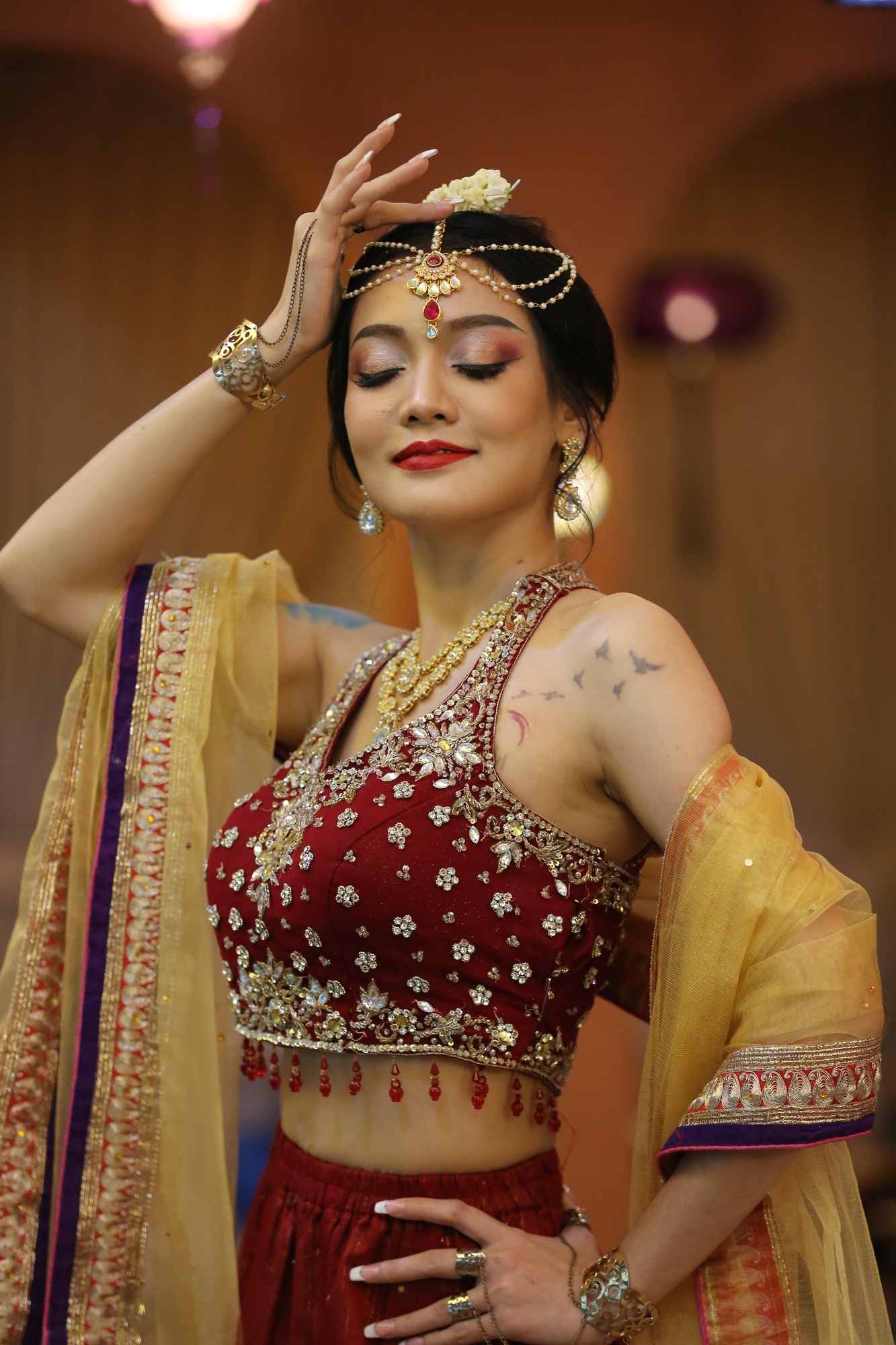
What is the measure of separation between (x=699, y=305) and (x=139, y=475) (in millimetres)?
1361

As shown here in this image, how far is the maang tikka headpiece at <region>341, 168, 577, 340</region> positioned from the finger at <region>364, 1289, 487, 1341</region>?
0.95m

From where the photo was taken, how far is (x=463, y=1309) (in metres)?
1.16

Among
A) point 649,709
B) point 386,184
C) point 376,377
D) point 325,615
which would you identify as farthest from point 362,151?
point 649,709

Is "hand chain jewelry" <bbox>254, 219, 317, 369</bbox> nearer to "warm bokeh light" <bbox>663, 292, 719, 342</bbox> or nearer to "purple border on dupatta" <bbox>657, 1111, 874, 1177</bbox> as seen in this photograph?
"purple border on dupatta" <bbox>657, 1111, 874, 1177</bbox>

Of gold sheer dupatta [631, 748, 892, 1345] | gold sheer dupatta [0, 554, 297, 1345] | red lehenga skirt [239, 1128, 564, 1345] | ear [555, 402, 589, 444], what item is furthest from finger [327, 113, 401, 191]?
red lehenga skirt [239, 1128, 564, 1345]

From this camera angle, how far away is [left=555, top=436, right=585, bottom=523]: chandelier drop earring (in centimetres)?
145

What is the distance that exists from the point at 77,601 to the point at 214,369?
324 millimetres

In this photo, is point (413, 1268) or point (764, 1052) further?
point (413, 1268)

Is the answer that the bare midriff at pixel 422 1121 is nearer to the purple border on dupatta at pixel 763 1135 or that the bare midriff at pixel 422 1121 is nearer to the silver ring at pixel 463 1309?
the silver ring at pixel 463 1309

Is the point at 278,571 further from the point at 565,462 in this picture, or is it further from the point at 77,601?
the point at 565,462

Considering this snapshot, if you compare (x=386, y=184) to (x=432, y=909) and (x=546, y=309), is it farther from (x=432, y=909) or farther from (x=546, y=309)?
(x=432, y=909)

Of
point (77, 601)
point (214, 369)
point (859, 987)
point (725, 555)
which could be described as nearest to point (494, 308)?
point (214, 369)

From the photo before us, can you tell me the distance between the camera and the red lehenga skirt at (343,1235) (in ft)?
3.99

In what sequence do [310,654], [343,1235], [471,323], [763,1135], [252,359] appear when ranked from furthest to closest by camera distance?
[310,654]
[252,359]
[471,323]
[343,1235]
[763,1135]
